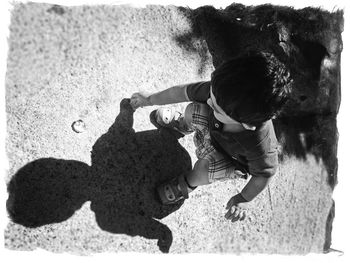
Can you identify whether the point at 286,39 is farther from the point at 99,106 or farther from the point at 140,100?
the point at 99,106

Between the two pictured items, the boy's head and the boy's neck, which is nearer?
the boy's head

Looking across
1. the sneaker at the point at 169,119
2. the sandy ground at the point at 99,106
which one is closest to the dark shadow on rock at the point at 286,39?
the sandy ground at the point at 99,106

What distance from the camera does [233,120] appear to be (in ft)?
4.57

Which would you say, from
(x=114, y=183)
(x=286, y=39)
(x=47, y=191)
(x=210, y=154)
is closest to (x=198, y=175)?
(x=210, y=154)

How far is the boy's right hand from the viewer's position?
190 centimetres

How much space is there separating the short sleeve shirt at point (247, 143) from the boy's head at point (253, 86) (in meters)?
0.19

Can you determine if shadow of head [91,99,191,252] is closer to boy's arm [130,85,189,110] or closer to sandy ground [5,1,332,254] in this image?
sandy ground [5,1,332,254]

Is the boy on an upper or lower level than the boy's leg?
upper

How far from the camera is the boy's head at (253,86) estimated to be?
4.01 feet

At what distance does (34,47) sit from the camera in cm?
184

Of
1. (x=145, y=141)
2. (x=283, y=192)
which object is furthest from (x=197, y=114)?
(x=283, y=192)

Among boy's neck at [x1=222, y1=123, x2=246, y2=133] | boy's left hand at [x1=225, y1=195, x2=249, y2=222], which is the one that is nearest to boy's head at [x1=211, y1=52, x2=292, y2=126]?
boy's neck at [x1=222, y1=123, x2=246, y2=133]

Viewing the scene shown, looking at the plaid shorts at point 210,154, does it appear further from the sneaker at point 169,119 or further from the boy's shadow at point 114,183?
the boy's shadow at point 114,183

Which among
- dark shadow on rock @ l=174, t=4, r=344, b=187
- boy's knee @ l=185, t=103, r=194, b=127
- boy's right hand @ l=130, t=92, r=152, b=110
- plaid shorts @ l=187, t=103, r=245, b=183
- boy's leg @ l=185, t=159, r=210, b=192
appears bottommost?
boy's leg @ l=185, t=159, r=210, b=192
